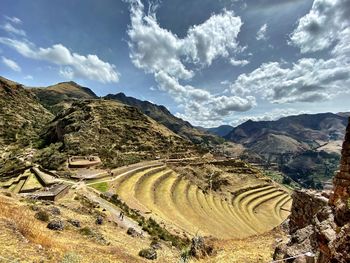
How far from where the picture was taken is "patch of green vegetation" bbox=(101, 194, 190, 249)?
29.5 meters

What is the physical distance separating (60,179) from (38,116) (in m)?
121

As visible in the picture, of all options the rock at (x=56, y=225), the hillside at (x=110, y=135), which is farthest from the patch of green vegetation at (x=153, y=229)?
the hillside at (x=110, y=135)

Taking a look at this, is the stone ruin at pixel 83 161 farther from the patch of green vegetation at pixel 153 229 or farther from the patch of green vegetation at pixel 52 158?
the patch of green vegetation at pixel 153 229

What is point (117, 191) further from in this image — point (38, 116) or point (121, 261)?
point (38, 116)

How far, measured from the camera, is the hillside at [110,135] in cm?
7875

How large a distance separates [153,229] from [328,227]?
82.5ft

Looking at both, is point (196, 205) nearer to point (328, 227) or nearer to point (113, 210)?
point (113, 210)

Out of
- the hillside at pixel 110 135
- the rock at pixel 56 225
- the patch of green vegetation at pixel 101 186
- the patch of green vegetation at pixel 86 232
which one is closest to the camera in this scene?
the rock at pixel 56 225

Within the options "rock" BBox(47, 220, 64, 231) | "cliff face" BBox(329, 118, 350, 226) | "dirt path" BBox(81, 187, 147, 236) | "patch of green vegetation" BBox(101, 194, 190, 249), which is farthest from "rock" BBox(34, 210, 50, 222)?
"cliff face" BBox(329, 118, 350, 226)

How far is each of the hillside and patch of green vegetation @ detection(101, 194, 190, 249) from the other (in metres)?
30.5

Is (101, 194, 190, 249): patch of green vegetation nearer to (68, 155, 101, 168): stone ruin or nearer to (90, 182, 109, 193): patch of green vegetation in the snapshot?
(90, 182, 109, 193): patch of green vegetation

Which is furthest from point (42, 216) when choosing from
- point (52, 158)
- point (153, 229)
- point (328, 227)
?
point (52, 158)

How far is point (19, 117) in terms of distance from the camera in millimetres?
136500

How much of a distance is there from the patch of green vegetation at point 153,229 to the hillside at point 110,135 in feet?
100
